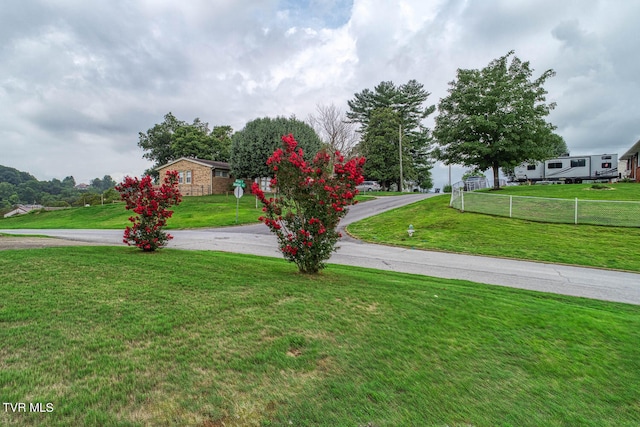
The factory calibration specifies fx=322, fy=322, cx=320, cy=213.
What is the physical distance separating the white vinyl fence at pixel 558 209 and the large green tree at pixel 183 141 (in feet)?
130


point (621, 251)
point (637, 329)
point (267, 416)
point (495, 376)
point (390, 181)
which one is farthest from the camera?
point (390, 181)

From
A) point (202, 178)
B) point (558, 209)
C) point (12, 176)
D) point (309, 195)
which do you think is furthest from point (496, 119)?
point (12, 176)

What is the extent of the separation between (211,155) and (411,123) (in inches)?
1201

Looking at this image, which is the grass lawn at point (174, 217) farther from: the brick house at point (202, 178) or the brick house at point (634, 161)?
the brick house at point (634, 161)

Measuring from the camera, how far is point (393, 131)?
4291 cm

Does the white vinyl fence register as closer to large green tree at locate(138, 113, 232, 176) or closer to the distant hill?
large green tree at locate(138, 113, 232, 176)

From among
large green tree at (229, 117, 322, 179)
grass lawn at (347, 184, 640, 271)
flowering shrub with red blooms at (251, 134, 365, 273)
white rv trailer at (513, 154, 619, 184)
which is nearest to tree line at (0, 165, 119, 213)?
large green tree at (229, 117, 322, 179)

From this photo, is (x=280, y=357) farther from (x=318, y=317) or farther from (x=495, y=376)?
(x=495, y=376)

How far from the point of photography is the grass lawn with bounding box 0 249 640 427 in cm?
211

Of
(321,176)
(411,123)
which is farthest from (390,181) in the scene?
(321,176)

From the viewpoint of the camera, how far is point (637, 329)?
164 inches

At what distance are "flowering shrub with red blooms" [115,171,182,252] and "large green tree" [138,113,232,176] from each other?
42.0 metres

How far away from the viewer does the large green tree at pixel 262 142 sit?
99.7ft

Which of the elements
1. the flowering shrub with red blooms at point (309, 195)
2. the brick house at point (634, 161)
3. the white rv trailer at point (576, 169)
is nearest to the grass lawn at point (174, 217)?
the flowering shrub with red blooms at point (309, 195)
